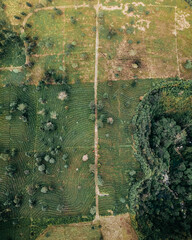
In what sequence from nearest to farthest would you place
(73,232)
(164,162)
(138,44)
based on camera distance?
(73,232) → (164,162) → (138,44)

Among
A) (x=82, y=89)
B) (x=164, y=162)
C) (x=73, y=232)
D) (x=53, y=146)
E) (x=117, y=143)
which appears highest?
(x=82, y=89)

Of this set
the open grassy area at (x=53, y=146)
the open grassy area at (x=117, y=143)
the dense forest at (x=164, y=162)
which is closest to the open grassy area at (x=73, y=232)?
the open grassy area at (x=53, y=146)

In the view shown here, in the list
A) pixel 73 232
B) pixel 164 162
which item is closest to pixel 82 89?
pixel 164 162

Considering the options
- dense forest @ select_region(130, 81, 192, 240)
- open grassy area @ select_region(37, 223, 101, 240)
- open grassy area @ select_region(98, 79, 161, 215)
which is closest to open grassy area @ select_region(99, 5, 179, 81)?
open grassy area @ select_region(98, 79, 161, 215)

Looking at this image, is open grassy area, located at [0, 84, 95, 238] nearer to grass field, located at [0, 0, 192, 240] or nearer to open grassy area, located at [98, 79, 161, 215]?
grass field, located at [0, 0, 192, 240]

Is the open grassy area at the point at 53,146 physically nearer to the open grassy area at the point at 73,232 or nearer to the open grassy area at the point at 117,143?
the open grassy area at the point at 73,232

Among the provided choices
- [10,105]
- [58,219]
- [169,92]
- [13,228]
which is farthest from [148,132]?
[13,228]

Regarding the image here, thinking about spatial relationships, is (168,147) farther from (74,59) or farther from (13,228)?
(13,228)

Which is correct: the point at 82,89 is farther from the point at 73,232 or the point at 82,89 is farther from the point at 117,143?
the point at 73,232
